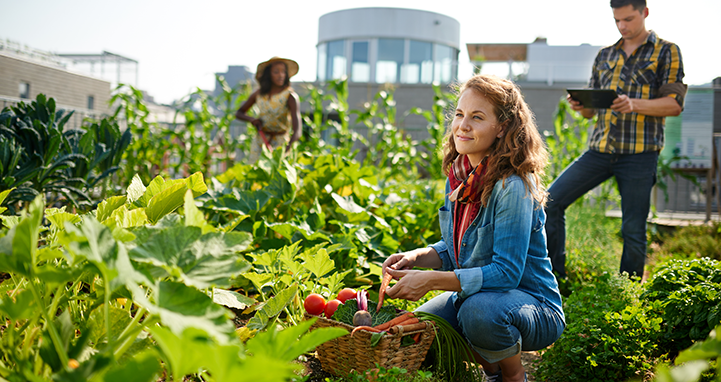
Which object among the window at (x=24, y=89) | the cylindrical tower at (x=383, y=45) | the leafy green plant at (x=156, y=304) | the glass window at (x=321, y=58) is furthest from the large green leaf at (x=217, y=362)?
the window at (x=24, y=89)

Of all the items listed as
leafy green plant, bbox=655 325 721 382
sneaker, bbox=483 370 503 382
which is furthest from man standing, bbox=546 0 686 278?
leafy green plant, bbox=655 325 721 382

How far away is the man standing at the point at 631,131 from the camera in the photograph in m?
2.74

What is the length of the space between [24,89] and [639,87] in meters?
22.9

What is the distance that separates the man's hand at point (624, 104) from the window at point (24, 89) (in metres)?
22.6

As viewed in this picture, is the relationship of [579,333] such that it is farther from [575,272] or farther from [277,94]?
[277,94]

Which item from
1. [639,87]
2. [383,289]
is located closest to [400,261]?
[383,289]

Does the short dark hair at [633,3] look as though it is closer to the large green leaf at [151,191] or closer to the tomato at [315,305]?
the tomato at [315,305]

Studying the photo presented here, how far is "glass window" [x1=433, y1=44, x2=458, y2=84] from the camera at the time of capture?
16375 mm

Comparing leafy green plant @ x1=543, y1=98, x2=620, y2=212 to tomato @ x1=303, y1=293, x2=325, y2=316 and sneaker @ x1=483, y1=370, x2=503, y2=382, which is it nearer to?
sneaker @ x1=483, y1=370, x2=503, y2=382

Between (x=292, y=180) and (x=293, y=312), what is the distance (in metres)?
1.00

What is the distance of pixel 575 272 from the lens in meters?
3.20

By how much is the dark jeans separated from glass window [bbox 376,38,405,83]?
1433 centimetres

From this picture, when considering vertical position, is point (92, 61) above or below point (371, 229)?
above

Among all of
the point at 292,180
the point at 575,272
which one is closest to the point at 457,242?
the point at 292,180
